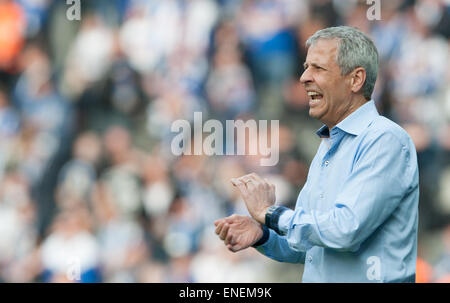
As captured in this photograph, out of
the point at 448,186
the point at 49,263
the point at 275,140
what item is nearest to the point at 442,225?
the point at 448,186

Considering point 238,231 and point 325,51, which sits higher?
point 325,51

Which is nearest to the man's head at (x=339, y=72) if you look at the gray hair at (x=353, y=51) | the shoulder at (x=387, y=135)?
the gray hair at (x=353, y=51)

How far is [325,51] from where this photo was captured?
1.76 m

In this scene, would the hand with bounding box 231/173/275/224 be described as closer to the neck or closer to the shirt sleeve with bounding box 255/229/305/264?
the shirt sleeve with bounding box 255/229/305/264

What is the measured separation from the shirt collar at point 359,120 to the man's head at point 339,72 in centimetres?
3

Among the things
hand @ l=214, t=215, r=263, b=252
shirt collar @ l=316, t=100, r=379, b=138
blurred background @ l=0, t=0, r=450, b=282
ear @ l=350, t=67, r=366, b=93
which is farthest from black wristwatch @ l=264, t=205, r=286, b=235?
blurred background @ l=0, t=0, r=450, b=282

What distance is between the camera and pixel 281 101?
4766 millimetres

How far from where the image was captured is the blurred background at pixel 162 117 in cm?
457

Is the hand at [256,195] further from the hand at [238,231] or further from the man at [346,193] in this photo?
the hand at [238,231]

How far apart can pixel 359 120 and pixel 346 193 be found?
9.9 inches

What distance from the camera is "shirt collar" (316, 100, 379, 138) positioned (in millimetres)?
1742

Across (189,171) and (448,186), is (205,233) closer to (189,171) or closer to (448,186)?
(189,171)

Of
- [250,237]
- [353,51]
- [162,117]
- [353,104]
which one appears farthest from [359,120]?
[162,117]

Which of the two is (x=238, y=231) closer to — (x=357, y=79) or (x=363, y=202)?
(x=363, y=202)
